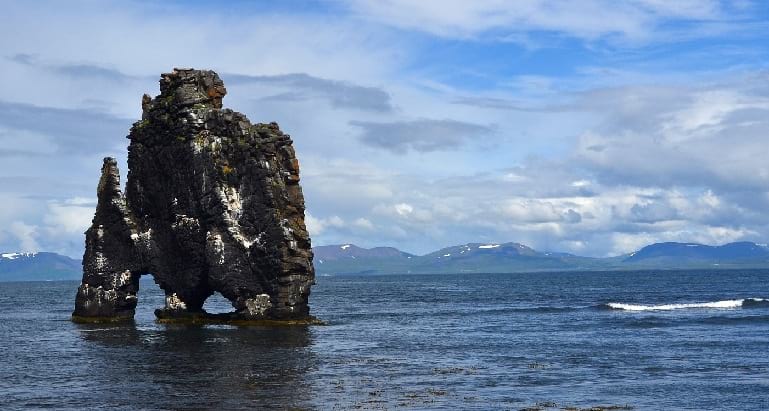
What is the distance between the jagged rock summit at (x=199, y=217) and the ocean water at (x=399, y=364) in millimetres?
3392

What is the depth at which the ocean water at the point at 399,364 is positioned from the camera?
42.9 metres

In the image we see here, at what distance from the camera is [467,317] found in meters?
95.7

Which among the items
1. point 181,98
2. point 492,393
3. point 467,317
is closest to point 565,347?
point 492,393

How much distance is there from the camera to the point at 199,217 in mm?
82062

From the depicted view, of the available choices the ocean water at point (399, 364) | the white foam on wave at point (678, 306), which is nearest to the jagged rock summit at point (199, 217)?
the ocean water at point (399, 364)

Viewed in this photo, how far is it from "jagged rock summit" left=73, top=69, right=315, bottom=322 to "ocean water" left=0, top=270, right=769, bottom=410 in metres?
3.39

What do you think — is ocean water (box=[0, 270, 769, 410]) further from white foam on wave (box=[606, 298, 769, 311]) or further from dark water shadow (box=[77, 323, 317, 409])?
white foam on wave (box=[606, 298, 769, 311])

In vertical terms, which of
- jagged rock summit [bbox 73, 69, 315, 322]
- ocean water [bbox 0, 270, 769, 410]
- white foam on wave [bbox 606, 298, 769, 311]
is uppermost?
jagged rock summit [bbox 73, 69, 315, 322]

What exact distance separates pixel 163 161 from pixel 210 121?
6321 mm

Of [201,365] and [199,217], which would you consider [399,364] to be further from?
[199,217]

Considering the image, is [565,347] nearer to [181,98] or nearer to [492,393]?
[492,393]

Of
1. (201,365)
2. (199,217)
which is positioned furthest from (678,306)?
(201,365)

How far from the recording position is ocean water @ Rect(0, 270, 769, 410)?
141 feet

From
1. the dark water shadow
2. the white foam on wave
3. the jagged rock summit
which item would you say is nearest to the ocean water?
the dark water shadow
